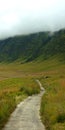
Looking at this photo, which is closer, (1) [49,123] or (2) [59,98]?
(1) [49,123]

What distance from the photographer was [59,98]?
42.5 meters

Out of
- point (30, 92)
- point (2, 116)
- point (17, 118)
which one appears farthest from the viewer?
point (30, 92)

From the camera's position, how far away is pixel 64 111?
29188 mm

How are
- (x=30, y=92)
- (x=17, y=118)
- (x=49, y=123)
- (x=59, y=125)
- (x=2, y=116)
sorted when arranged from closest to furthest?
(x=59, y=125) → (x=49, y=123) → (x=2, y=116) → (x=17, y=118) → (x=30, y=92)

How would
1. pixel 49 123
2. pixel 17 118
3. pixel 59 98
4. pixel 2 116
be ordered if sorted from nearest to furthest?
pixel 49 123 < pixel 2 116 < pixel 17 118 < pixel 59 98

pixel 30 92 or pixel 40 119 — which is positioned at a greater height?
pixel 40 119

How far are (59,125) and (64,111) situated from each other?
2.67 meters

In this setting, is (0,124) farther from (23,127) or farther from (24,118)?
(24,118)

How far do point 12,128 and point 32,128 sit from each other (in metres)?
1.38

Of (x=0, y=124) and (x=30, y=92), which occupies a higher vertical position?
(x=0, y=124)

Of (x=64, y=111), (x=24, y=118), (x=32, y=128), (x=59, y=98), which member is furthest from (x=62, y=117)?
(x=59, y=98)

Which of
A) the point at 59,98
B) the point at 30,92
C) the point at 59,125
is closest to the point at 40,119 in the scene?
the point at 59,125

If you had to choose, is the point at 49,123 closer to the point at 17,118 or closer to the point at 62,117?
the point at 62,117

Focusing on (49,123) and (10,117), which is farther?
(10,117)
